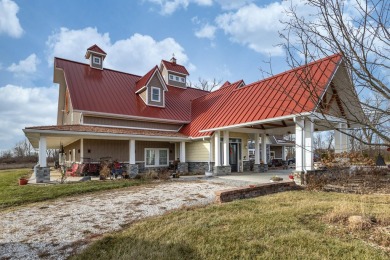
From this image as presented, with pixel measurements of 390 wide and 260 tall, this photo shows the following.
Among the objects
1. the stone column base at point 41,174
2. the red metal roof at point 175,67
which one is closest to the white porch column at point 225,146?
the stone column base at point 41,174

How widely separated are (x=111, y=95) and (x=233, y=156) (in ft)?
33.1

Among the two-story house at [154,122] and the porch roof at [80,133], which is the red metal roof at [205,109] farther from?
the porch roof at [80,133]

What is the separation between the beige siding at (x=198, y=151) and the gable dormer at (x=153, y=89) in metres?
4.44

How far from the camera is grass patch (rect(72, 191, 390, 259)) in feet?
12.7

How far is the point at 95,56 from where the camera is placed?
21281 mm

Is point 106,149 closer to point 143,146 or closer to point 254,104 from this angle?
point 143,146

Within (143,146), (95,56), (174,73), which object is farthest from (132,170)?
(174,73)

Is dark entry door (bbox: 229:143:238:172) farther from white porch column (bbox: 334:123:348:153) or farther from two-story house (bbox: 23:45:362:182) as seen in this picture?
white porch column (bbox: 334:123:348:153)

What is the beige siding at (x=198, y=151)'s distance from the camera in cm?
1788

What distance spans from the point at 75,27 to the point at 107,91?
8.97 meters

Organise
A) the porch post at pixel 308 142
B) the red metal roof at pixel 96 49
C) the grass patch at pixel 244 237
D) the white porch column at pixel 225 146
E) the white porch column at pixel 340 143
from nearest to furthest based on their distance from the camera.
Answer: the grass patch at pixel 244 237, the porch post at pixel 308 142, the white porch column at pixel 340 143, the white porch column at pixel 225 146, the red metal roof at pixel 96 49

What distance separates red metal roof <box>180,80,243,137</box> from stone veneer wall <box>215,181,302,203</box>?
799cm

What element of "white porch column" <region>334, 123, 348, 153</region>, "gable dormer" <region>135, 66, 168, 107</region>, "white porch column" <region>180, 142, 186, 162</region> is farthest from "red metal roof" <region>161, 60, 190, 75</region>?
"white porch column" <region>334, 123, 348, 153</region>

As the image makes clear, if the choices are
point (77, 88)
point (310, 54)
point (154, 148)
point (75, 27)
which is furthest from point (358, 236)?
point (77, 88)
